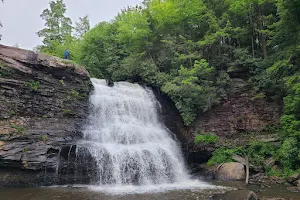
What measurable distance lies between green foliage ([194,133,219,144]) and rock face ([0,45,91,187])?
825cm

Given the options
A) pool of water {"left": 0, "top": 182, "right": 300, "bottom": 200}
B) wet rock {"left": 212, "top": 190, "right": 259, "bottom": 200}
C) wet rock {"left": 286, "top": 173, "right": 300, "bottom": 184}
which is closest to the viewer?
wet rock {"left": 212, "top": 190, "right": 259, "bottom": 200}

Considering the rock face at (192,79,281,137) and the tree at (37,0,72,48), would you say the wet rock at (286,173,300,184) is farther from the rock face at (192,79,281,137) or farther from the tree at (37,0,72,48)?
the tree at (37,0,72,48)

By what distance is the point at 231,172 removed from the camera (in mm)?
15055

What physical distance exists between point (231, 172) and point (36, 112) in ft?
40.3

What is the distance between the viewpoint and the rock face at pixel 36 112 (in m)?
12.3

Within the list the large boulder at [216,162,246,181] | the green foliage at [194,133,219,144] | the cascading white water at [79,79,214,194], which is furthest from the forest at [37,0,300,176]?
the cascading white water at [79,79,214,194]

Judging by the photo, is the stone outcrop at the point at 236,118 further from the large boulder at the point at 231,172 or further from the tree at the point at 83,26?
the tree at the point at 83,26

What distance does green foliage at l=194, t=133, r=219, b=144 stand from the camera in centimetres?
1778

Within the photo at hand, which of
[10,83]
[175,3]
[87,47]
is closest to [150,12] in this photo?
[175,3]

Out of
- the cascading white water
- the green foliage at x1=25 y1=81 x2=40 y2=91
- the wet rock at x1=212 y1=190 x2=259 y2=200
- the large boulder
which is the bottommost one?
the wet rock at x1=212 y1=190 x2=259 y2=200

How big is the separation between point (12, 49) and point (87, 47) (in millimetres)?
11944

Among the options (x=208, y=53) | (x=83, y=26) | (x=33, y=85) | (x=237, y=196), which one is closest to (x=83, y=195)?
(x=237, y=196)

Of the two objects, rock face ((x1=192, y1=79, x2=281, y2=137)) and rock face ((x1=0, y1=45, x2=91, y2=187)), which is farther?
rock face ((x1=192, y1=79, x2=281, y2=137))

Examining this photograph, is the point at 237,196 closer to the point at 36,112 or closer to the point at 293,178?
the point at 293,178
